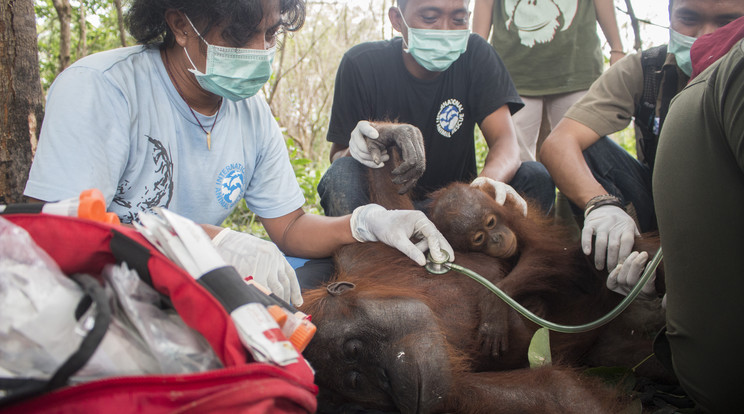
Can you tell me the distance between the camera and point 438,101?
325 centimetres

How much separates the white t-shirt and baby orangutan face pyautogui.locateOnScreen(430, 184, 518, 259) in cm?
71

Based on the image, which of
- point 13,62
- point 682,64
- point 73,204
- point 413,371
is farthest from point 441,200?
point 13,62

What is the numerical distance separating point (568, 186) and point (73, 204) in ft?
7.65

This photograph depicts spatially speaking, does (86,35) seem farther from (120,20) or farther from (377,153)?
(377,153)

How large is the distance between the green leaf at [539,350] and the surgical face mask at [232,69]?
1.48 metres

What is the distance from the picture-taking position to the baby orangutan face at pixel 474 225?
2311 millimetres

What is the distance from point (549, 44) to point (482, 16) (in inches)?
20.6

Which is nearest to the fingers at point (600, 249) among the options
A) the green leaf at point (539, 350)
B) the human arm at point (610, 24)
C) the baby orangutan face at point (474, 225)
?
the baby orangutan face at point (474, 225)

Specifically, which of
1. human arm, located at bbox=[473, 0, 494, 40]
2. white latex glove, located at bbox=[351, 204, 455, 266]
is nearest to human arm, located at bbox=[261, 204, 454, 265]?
white latex glove, located at bbox=[351, 204, 455, 266]

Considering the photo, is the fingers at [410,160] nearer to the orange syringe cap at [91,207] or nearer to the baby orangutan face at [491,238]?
the baby orangutan face at [491,238]

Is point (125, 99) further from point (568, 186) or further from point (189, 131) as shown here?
point (568, 186)

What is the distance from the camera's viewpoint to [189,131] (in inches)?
85.8

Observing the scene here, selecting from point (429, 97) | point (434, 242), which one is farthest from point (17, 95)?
point (429, 97)

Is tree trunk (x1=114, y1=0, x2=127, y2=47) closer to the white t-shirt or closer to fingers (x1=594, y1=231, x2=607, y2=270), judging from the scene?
the white t-shirt
